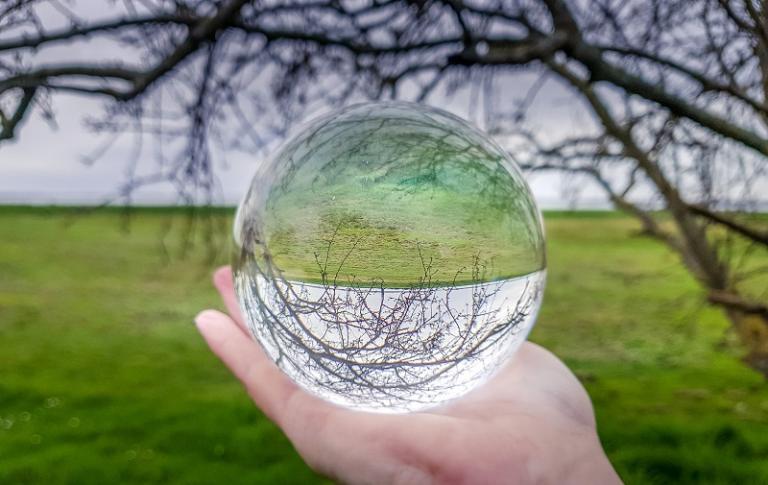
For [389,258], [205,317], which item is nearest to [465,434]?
[389,258]

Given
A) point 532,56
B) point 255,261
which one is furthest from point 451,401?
point 532,56

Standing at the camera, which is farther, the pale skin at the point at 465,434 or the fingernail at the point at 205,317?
the fingernail at the point at 205,317

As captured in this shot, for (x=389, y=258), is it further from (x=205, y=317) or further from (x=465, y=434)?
(x=205, y=317)

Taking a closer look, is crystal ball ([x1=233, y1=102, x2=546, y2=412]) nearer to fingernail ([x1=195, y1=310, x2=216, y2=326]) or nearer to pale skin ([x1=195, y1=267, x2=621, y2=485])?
pale skin ([x1=195, y1=267, x2=621, y2=485])

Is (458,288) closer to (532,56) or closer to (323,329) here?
(323,329)

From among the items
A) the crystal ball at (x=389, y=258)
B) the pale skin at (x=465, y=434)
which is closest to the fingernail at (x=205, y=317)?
the pale skin at (x=465, y=434)

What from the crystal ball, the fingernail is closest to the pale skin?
the crystal ball

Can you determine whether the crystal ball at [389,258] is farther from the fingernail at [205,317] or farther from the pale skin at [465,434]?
the fingernail at [205,317]
